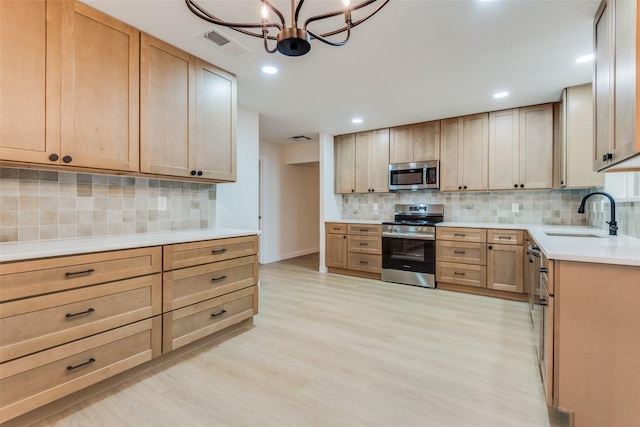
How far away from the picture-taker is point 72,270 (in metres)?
1.58

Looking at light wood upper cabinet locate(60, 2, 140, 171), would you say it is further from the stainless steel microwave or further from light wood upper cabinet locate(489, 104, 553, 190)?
light wood upper cabinet locate(489, 104, 553, 190)

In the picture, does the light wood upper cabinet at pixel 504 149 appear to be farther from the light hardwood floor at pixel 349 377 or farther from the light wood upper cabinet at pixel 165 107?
the light wood upper cabinet at pixel 165 107

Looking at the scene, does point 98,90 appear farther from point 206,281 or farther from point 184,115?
point 206,281

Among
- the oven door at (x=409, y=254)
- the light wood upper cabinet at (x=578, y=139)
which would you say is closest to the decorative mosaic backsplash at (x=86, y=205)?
the oven door at (x=409, y=254)

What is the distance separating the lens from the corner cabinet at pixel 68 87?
5.25 feet

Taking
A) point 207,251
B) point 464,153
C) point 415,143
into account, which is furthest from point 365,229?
point 207,251

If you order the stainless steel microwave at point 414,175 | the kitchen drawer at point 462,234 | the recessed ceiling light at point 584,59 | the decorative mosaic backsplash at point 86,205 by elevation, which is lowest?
the kitchen drawer at point 462,234

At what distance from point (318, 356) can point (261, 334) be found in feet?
2.00

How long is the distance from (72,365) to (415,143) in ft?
14.4

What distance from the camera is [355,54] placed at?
241 cm

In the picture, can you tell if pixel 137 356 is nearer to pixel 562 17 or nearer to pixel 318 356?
pixel 318 356

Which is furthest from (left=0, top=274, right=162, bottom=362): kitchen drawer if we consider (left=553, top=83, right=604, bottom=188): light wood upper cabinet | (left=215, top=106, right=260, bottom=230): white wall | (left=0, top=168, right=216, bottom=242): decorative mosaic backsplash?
(left=553, top=83, right=604, bottom=188): light wood upper cabinet

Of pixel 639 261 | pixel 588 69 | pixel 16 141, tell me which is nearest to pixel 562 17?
pixel 588 69

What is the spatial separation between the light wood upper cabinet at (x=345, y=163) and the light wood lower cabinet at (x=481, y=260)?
172 centimetres
